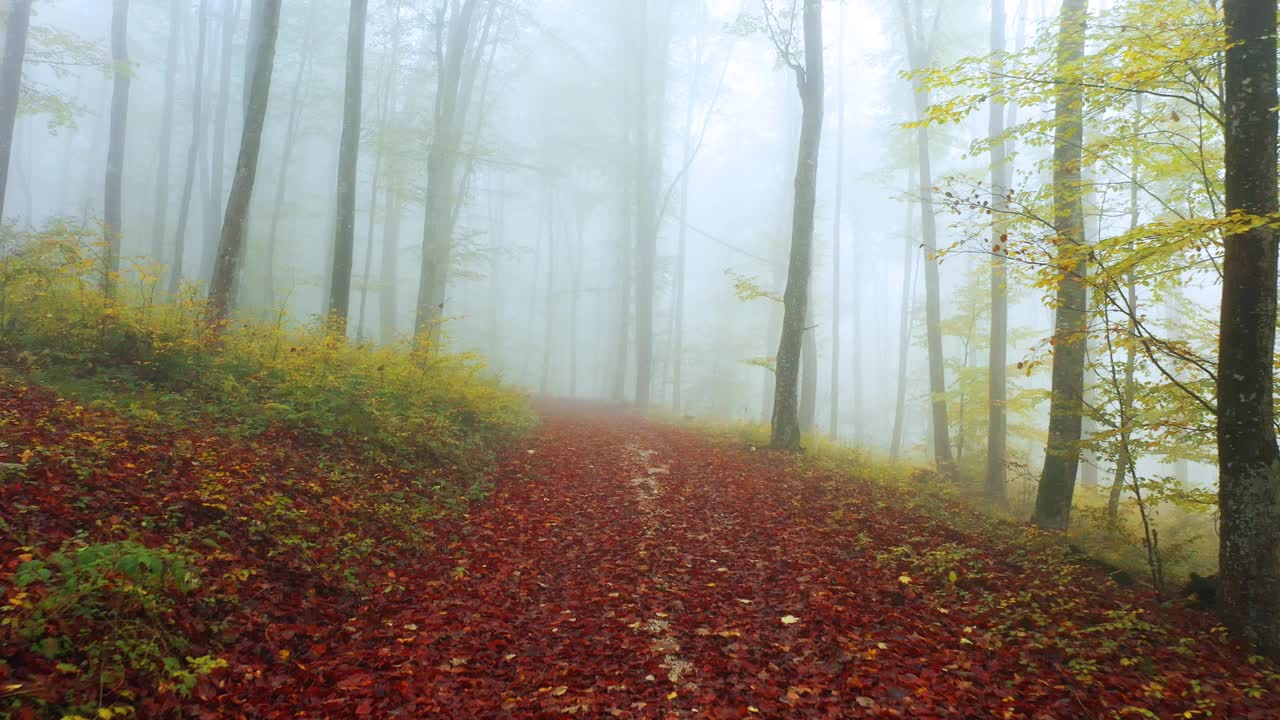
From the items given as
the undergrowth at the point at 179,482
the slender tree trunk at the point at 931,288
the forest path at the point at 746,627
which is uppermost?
the slender tree trunk at the point at 931,288

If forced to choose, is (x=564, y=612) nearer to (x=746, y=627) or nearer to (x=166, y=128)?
(x=746, y=627)

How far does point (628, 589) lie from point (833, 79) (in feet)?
83.3

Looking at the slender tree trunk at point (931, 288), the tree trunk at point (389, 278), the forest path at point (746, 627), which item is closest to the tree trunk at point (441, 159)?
the tree trunk at point (389, 278)

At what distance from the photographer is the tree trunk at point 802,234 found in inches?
467

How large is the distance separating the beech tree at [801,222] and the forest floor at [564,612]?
5.30 m

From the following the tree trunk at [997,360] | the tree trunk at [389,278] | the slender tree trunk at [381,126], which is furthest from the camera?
the tree trunk at [389,278]

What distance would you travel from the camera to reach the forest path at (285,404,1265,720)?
11.2 ft

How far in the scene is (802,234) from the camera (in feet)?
39.9

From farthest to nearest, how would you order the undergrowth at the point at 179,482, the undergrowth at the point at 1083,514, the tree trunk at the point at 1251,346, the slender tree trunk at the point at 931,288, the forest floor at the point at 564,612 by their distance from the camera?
1. the slender tree trunk at the point at 931,288
2. the undergrowth at the point at 1083,514
3. the tree trunk at the point at 1251,346
4. the forest floor at the point at 564,612
5. the undergrowth at the point at 179,482

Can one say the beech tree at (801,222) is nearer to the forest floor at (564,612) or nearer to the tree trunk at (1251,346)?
the forest floor at (564,612)

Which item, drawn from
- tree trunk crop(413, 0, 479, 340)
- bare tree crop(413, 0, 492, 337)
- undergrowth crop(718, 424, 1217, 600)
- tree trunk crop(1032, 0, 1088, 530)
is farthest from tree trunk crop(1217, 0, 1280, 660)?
tree trunk crop(413, 0, 479, 340)

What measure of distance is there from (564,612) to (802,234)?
987 cm

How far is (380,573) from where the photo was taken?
4.88m

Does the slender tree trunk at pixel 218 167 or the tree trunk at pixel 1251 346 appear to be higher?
the slender tree trunk at pixel 218 167
